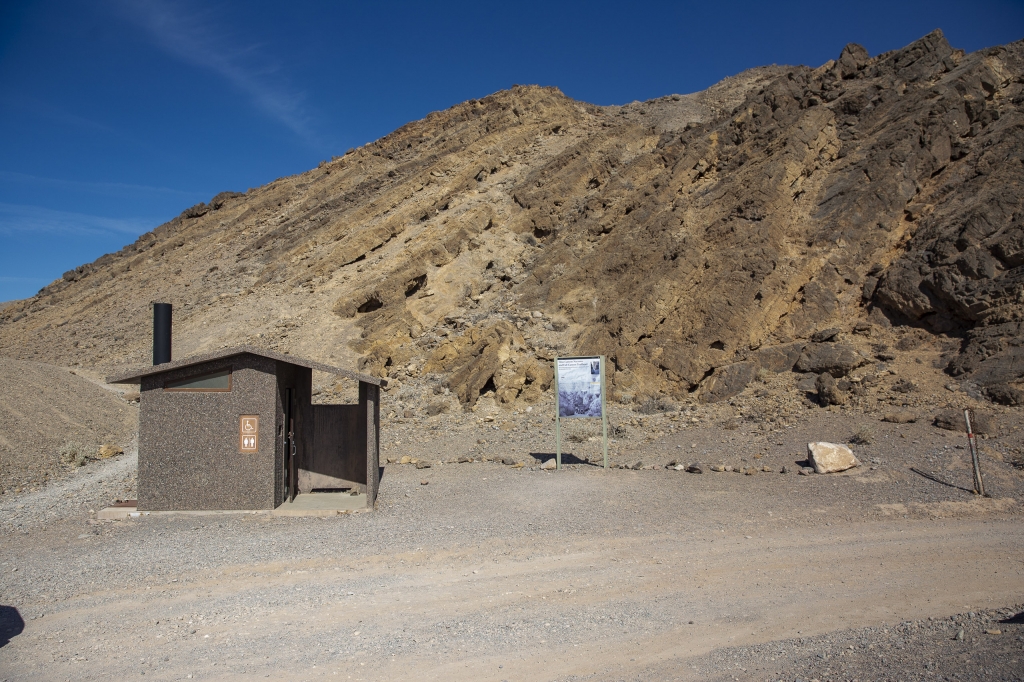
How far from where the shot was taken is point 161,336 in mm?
14703

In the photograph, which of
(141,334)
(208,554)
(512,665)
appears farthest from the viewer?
(141,334)

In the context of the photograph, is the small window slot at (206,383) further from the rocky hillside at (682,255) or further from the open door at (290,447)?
the rocky hillside at (682,255)

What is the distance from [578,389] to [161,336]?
9.50 meters

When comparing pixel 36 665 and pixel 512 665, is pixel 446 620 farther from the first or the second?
pixel 36 665

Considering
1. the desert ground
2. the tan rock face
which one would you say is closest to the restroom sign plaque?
the desert ground

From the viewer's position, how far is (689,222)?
864 inches

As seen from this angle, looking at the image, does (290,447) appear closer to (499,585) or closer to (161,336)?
(161,336)

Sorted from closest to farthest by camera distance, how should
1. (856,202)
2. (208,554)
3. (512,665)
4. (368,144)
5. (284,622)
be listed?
(512,665) → (284,622) → (208,554) → (856,202) → (368,144)

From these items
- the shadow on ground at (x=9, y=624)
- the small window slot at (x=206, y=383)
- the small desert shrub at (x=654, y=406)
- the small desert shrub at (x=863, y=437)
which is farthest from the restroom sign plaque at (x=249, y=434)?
the small desert shrub at (x=863, y=437)

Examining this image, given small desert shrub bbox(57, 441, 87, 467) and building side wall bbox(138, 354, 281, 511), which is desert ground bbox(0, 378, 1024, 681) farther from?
small desert shrub bbox(57, 441, 87, 467)

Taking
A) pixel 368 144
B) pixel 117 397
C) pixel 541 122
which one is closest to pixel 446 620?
pixel 117 397

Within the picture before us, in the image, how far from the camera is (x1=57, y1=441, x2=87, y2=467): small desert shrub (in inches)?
596

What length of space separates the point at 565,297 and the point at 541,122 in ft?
55.7

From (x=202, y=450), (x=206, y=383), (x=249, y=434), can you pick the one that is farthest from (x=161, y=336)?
(x=249, y=434)
